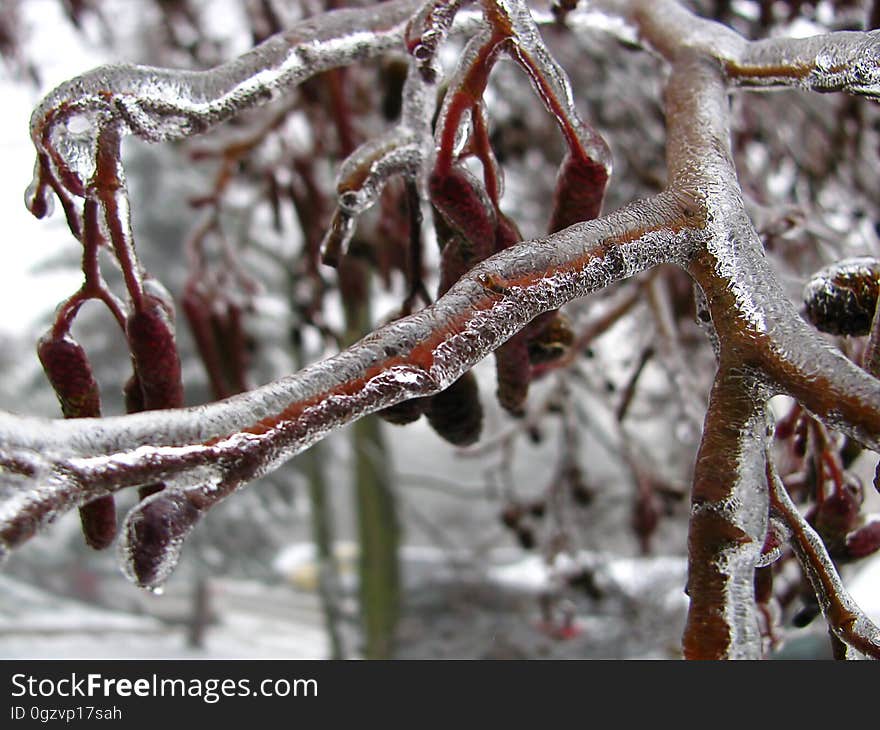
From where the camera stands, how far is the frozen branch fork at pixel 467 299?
0.48m

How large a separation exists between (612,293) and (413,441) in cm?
740

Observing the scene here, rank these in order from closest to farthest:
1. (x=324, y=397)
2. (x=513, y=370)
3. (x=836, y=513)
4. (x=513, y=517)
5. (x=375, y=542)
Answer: (x=324, y=397), (x=513, y=370), (x=836, y=513), (x=513, y=517), (x=375, y=542)

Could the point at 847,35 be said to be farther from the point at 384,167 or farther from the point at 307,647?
the point at 307,647

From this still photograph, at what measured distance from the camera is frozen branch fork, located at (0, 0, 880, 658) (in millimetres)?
479

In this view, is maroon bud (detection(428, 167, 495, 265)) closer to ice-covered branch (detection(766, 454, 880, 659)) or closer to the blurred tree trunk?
ice-covered branch (detection(766, 454, 880, 659))

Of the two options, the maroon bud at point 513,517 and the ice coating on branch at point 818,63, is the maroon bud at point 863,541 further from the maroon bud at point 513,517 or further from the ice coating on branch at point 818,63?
the maroon bud at point 513,517

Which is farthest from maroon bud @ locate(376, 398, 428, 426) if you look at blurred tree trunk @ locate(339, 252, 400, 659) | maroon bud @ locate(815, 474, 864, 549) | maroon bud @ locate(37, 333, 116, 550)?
blurred tree trunk @ locate(339, 252, 400, 659)

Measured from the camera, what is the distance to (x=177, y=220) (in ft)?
23.3

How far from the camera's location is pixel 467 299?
1.77 feet

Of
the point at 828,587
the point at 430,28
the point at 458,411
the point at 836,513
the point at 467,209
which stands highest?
the point at 430,28

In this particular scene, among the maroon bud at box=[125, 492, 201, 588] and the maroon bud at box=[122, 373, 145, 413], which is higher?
the maroon bud at box=[122, 373, 145, 413]

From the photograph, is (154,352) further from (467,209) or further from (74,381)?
(467,209)

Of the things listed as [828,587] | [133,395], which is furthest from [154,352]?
[828,587]
